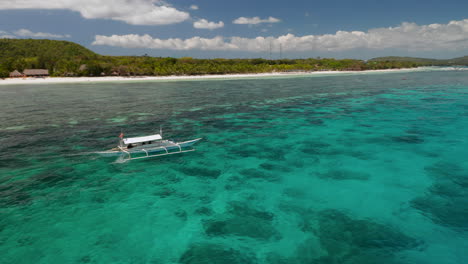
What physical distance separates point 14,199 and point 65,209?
4.83 m

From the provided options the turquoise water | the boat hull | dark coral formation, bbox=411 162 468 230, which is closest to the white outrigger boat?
the boat hull

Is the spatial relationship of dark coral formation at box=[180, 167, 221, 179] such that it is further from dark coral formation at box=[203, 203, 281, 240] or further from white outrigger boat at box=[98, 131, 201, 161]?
dark coral formation at box=[203, 203, 281, 240]

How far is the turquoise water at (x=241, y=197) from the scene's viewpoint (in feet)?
48.4

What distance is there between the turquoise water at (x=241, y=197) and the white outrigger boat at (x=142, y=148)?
1.08m

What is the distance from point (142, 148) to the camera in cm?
2734

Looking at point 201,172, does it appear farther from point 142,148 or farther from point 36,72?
point 36,72

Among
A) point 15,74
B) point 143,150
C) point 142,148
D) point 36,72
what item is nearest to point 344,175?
point 143,150

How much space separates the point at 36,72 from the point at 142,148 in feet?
551

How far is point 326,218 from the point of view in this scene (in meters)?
17.6

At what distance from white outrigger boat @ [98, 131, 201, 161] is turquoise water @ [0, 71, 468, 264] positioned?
1.08 m

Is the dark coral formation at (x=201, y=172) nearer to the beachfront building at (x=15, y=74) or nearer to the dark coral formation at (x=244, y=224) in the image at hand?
the dark coral formation at (x=244, y=224)

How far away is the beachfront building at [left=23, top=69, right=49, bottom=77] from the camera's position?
149 m

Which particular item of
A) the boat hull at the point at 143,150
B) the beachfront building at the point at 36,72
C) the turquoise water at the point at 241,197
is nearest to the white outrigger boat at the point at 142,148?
the boat hull at the point at 143,150

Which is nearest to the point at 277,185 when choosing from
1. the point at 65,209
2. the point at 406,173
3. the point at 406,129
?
the point at 406,173
